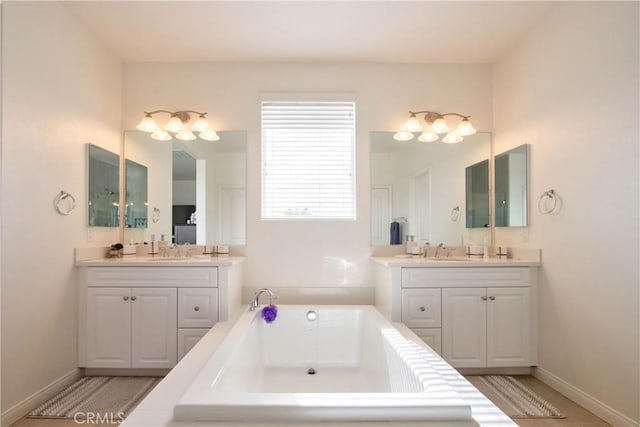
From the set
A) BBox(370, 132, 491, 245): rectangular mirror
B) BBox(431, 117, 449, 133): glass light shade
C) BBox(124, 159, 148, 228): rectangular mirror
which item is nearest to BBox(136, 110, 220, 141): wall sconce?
BBox(124, 159, 148, 228): rectangular mirror

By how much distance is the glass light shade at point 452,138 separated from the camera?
304cm

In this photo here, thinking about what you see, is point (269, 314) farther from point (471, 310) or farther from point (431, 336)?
point (471, 310)

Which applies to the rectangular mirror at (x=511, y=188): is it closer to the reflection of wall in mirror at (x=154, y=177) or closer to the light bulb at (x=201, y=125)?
the light bulb at (x=201, y=125)

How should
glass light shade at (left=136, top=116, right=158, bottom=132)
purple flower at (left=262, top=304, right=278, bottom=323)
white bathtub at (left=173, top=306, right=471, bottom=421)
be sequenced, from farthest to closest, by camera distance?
glass light shade at (left=136, top=116, right=158, bottom=132) → purple flower at (left=262, top=304, right=278, bottom=323) → white bathtub at (left=173, top=306, right=471, bottom=421)

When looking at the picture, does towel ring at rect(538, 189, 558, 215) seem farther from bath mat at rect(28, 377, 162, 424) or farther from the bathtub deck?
bath mat at rect(28, 377, 162, 424)

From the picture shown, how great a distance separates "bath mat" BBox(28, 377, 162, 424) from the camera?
6.51 ft

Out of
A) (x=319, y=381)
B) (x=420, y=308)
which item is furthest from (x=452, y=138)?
(x=319, y=381)

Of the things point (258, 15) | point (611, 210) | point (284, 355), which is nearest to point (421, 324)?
point (284, 355)

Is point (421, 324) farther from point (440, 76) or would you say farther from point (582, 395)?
point (440, 76)

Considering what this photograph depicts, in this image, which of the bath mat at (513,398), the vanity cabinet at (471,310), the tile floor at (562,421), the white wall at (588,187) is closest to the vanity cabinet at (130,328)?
the tile floor at (562,421)

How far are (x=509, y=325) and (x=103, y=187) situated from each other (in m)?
3.24

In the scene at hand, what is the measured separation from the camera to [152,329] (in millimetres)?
2443

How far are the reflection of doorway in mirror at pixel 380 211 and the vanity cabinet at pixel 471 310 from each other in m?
0.57

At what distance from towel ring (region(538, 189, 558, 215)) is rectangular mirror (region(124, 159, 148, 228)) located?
10.3ft
